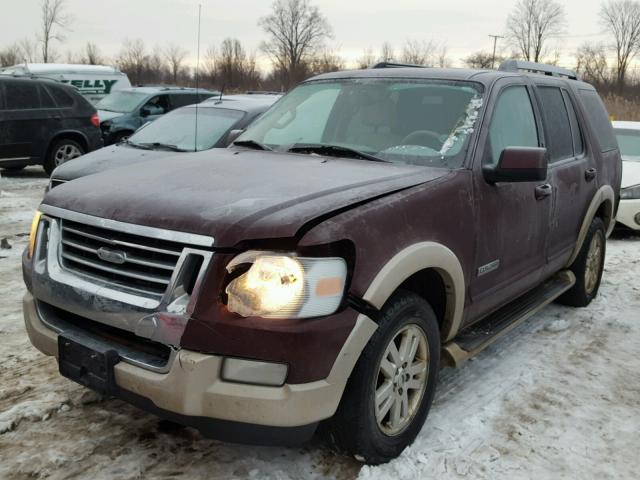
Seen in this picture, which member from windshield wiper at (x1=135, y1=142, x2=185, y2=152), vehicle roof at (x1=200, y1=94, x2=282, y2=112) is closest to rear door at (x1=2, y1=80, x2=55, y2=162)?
vehicle roof at (x1=200, y1=94, x2=282, y2=112)

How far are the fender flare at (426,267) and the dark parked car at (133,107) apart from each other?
36.5 feet

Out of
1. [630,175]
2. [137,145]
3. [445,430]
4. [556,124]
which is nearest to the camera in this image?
[445,430]

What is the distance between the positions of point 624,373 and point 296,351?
2.72 metres

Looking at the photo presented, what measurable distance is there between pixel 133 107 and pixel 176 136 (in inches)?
256

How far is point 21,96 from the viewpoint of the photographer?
36.6ft

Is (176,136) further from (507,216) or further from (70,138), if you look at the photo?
(507,216)

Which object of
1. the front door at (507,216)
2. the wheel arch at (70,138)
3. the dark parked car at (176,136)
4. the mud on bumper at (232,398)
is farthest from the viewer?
the wheel arch at (70,138)

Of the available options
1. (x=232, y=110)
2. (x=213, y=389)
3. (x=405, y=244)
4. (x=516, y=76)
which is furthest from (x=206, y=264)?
(x=232, y=110)

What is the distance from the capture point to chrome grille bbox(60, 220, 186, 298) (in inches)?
96.5

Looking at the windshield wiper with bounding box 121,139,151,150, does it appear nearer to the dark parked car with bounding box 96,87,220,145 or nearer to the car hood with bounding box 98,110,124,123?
the dark parked car with bounding box 96,87,220,145

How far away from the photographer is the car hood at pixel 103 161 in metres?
7.03

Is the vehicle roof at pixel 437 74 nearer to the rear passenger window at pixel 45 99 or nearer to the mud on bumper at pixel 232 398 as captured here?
the mud on bumper at pixel 232 398

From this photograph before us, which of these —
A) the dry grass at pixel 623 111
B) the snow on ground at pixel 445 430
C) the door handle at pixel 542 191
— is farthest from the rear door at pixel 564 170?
the dry grass at pixel 623 111

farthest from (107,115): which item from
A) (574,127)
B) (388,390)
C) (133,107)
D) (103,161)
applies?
(388,390)
